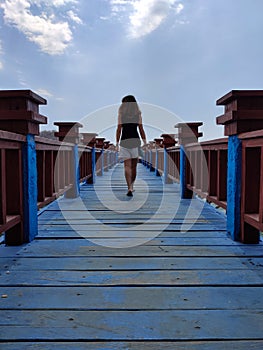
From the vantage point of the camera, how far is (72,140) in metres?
4.45

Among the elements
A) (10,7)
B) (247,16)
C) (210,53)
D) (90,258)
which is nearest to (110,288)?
(90,258)

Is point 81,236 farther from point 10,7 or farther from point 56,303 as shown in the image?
point 10,7

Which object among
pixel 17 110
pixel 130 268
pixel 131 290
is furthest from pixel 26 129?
pixel 131 290

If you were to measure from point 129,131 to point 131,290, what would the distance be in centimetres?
317

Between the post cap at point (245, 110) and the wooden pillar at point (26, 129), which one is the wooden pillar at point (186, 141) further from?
the wooden pillar at point (26, 129)

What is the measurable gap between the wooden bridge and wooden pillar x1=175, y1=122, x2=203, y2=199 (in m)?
0.78

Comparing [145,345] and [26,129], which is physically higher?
[26,129]

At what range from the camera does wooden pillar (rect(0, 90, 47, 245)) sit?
218 cm

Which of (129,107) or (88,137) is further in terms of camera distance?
(88,137)

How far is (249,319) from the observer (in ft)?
4.02

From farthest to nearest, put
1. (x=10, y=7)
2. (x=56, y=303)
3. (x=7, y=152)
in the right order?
(x=10, y=7) < (x=7, y=152) < (x=56, y=303)

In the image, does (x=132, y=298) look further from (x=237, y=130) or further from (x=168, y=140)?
(x=168, y=140)

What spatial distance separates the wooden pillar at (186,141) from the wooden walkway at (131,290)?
172 centimetres

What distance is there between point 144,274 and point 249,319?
0.58m
